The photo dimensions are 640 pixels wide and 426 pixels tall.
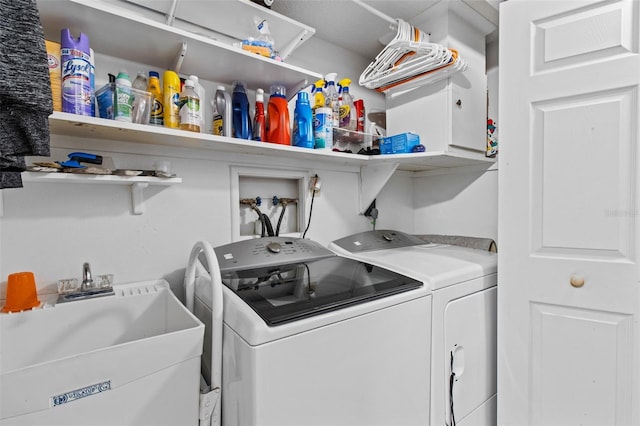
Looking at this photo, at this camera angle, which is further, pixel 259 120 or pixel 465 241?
pixel 465 241

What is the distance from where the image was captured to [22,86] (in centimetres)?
63

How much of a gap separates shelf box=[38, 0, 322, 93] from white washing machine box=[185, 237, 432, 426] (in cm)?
84

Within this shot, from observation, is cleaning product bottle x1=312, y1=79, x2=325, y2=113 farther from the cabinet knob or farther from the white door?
the cabinet knob

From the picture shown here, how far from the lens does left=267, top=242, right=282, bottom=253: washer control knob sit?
1.48 meters

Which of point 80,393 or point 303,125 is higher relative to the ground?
point 303,125

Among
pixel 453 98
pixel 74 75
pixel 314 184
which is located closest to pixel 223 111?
pixel 74 75

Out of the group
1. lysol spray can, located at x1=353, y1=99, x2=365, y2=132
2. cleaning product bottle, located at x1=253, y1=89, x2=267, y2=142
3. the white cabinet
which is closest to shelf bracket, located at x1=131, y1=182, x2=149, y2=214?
cleaning product bottle, located at x1=253, y1=89, x2=267, y2=142

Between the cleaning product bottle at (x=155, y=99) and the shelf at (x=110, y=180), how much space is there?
25cm

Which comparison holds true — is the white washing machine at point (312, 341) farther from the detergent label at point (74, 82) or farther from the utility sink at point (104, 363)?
the detergent label at point (74, 82)

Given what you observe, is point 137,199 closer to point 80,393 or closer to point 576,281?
point 80,393

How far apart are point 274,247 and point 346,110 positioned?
1.02m

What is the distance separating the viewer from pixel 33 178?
0.98 m

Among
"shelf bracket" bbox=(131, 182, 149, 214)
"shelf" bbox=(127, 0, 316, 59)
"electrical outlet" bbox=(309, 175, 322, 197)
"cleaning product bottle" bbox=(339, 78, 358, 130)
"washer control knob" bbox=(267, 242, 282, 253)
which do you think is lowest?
"washer control knob" bbox=(267, 242, 282, 253)

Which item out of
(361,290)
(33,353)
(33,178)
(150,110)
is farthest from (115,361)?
(150,110)
